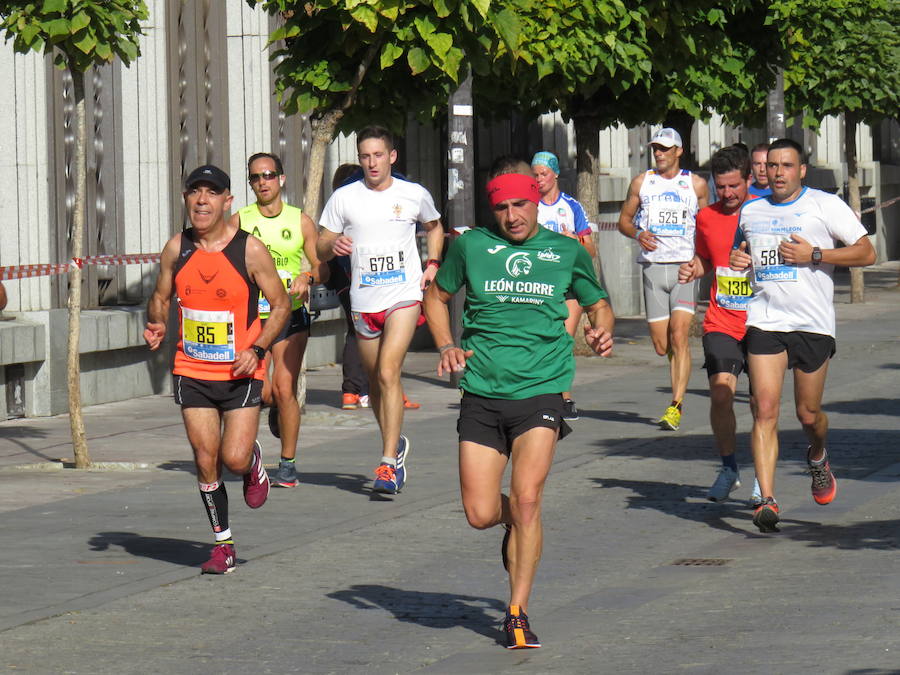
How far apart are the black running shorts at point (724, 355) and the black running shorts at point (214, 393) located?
9.55ft

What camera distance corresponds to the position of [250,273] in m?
8.51

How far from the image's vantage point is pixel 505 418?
704 cm

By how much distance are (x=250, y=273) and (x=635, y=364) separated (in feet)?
34.0

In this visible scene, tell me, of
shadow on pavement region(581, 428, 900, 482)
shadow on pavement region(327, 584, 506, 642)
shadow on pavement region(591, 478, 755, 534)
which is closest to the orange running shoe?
shadow on pavement region(327, 584, 506, 642)

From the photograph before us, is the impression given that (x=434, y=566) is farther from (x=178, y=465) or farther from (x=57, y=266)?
(x=57, y=266)

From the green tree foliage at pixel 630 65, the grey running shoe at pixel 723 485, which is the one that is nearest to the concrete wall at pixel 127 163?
the green tree foliage at pixel 630 65

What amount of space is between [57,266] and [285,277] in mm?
3810

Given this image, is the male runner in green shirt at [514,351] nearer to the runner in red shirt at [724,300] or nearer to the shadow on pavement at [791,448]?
the runner in red shirt at [724,300]

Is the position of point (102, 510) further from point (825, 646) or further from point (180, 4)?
point (180, 4)

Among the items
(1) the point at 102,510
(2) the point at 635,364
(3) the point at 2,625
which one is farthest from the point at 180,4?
(3) the point at 2,625

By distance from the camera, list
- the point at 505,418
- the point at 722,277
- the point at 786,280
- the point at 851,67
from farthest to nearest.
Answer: the point at 851,67 → the point at 722,277 → the point at 786,280 → the point at 505,418

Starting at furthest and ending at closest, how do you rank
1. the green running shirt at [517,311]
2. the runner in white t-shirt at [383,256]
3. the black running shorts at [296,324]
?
the black running shorts at [296,324] → the runner in white t-shirt at [383,256] → the green running shirt at [517,311]

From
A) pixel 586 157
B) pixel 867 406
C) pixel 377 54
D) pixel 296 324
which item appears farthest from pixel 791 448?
pixel 586 157

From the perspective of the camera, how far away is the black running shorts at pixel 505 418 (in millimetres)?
7016
